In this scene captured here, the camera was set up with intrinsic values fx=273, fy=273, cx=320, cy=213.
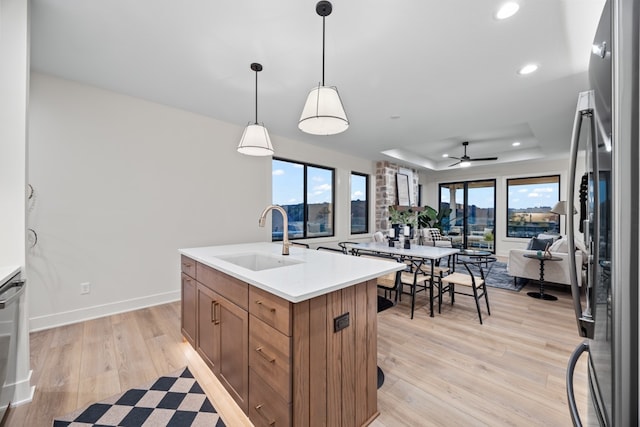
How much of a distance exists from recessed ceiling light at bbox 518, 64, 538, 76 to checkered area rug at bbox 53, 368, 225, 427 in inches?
148

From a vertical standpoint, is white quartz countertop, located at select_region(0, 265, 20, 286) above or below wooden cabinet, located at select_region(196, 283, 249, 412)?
above

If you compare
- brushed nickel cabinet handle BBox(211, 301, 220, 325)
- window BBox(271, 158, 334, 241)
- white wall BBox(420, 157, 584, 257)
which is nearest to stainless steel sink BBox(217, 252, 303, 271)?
brushed nickel cabinet handle BBox(211, 301, 220, 325)

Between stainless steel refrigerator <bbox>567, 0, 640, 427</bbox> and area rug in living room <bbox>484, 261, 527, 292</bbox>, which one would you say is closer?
stainless steel refrigerator <bbox>567, 0, 640, 427</bbox>

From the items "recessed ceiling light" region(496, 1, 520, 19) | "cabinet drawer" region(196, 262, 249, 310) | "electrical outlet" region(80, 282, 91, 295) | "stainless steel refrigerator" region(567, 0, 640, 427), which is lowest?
"electrical outlet" region(80, 282, 91, 295)

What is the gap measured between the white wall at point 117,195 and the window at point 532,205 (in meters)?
7.27

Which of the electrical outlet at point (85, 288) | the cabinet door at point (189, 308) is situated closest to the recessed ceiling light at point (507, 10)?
the cabinet door at point (189, 308)

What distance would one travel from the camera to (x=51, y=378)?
1977 mm

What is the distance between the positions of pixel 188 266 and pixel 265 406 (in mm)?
1322

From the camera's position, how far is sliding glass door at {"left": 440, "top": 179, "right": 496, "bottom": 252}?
309 inches

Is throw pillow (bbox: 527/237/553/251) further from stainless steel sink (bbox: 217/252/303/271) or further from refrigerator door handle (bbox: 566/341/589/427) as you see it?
stainless steel sink (bbox: 217/252/303/271)

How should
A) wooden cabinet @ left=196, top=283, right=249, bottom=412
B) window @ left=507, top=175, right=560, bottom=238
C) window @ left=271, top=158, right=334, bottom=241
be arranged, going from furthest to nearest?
1. window @ left=507, top=175, right=560, bottom=238
2. window @ left=271, top=158, right=334, bottom=241
3. wooden cabinet @ left=196, top=283, right=249, bottom=412

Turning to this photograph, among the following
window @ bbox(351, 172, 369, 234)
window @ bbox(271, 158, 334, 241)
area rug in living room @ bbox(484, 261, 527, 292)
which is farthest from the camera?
window @ bbox(351, 172, 369, 234)

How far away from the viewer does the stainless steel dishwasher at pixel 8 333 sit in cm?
141

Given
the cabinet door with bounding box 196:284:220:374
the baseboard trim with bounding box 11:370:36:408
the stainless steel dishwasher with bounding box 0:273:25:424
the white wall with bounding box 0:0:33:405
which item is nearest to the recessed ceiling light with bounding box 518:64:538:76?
the cabinet door with bounding box 196:284:220:374
